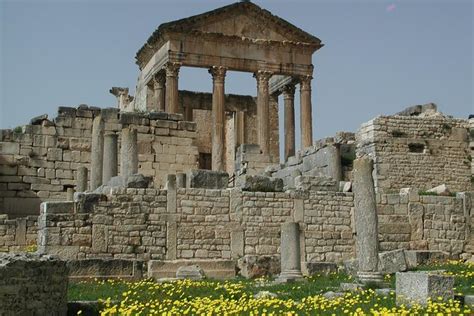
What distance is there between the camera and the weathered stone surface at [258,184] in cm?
1711

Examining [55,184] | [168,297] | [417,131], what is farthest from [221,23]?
[168,297]

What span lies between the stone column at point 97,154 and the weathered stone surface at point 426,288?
9.80m

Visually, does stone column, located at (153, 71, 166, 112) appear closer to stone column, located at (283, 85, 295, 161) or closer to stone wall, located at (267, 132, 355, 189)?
stone column, located at (283, 85, 295, 161)

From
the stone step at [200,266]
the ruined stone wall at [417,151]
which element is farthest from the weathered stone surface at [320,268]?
the ruined stone wall at [417,151]

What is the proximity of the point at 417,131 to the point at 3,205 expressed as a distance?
13186 mm

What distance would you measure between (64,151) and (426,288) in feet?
44.6

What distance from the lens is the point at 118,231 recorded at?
15.5 metres

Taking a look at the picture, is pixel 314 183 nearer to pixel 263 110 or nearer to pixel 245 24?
pixel 263 110

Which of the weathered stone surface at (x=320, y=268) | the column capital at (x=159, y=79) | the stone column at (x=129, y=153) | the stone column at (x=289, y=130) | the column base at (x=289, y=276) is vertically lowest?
the column base at (x=289, y=276)

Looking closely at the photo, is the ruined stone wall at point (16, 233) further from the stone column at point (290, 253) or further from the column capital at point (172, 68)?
the column capital at point (172, 68)

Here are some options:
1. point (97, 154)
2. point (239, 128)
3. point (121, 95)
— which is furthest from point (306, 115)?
point (97, 154)

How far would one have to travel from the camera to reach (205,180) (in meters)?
17.0

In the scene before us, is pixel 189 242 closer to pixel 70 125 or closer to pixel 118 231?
pixel 118 231

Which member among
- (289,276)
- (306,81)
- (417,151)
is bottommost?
(289,276)
